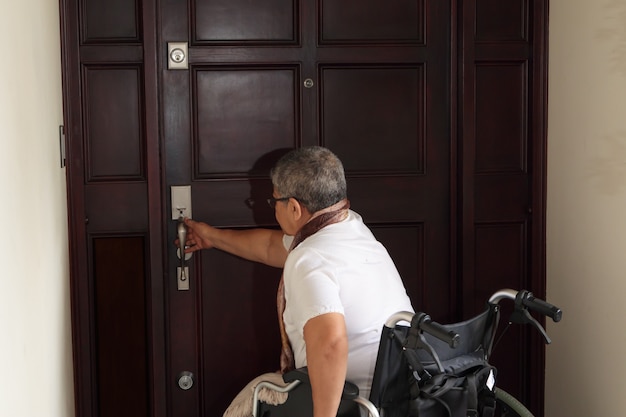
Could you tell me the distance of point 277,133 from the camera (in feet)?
9.42

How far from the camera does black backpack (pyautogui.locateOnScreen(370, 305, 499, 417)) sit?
2.04 metres

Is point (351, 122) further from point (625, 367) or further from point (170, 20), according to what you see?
point (625, 367)

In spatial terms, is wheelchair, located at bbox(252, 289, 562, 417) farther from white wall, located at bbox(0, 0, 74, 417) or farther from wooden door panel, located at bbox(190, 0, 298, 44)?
wooden door panel, located at bbox(190, 0, 298, 44)

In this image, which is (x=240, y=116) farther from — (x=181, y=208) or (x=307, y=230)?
(x=307, y=230)

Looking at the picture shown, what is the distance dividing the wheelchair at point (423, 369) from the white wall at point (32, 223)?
2.11 feet

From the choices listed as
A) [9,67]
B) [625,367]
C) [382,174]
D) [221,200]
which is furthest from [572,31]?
[9,67]

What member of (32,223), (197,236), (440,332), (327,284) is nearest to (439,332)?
(440,332)

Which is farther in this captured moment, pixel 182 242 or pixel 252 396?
pixel 182 242

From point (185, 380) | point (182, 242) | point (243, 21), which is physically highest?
point (243, 21)

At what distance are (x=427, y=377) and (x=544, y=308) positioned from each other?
14.1 inches

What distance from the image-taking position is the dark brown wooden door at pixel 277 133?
2.81 metres

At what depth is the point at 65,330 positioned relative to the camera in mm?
2633

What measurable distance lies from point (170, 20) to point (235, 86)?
297mm

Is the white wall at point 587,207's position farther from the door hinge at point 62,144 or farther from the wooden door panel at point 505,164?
the door hinge at point 62,144
